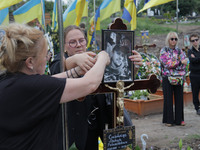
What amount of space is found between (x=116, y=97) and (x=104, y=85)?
0.16 metres

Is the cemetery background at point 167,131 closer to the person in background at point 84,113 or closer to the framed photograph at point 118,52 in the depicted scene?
the person in background at point 84,113

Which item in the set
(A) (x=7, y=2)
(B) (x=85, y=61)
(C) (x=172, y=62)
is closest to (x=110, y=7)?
(C) (x=172, y=62)

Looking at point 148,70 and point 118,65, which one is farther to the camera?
point 148,70

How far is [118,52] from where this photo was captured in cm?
191

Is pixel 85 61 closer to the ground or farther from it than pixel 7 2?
closer to the ground

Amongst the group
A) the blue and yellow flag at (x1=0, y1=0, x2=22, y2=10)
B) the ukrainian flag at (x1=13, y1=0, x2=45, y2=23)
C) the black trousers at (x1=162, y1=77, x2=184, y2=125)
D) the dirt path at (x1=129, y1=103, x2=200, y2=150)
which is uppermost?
the ukrainian flag at (x1=13, y1=0, x2=45, y2=23)

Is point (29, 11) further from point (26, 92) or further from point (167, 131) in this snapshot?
point (26, 92)

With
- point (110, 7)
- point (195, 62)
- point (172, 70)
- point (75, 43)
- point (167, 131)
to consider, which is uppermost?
point (110, 7)

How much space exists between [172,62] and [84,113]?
3.22m

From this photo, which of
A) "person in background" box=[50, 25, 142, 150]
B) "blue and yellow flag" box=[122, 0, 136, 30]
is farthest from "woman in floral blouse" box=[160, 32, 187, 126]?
"person in background" box=[50, 25, 142, 150]

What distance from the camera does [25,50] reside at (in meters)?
1.25

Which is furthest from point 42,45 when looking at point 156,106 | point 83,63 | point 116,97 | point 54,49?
point 156,106

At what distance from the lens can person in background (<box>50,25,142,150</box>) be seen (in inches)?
81.5

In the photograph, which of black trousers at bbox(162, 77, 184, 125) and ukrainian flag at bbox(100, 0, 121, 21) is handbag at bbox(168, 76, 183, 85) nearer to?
black trousers at bbox(162, 77, 184, 125)
